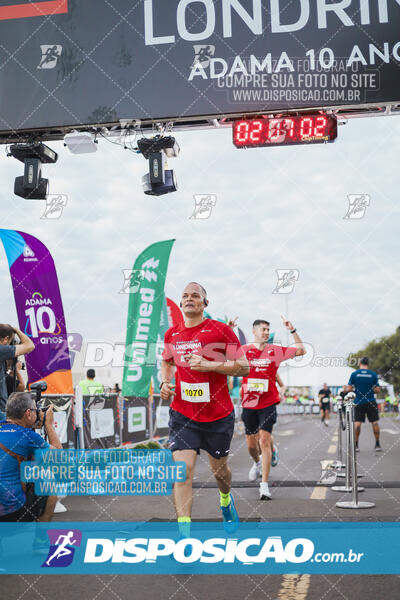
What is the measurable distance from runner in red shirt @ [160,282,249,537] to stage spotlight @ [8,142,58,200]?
5165mm

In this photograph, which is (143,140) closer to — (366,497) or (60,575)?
(366,497)

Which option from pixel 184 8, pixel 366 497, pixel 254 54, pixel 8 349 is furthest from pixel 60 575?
pixel 184 8

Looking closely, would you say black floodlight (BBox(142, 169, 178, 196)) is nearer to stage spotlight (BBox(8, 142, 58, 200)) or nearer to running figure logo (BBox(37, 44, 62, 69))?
stage spotlight (BBox(8, 142, 58, 200))

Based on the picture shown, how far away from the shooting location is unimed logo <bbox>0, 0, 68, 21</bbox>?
9.86 metres

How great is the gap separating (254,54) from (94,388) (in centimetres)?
611

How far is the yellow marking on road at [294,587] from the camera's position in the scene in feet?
12.7

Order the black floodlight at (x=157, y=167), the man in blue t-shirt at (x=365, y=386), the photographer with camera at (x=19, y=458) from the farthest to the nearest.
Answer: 1. the man in blue t-shirt at (x=365, y=386)
2. the black floodlight at (x=157, y=167)
3. the photographer with camera at (x=19, y=458)

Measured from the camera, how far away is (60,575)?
14.6 ft

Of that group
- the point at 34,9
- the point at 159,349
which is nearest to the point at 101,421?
the point at 159,349

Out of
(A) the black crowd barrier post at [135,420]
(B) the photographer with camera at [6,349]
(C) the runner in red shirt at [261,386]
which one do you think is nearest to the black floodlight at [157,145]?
(C) the runner in red shirt at [261,386]

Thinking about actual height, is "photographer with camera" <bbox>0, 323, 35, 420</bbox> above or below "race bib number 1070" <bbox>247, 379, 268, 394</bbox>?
above

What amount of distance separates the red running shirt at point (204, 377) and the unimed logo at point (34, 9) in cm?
695

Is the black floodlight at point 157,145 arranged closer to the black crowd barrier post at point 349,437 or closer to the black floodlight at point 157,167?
the black floodlight at point 157,167

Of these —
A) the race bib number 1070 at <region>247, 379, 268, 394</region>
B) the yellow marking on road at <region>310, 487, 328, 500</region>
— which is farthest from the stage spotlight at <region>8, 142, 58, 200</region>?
the yellow marking on road at <region>310, 487, 328, 500</region>
